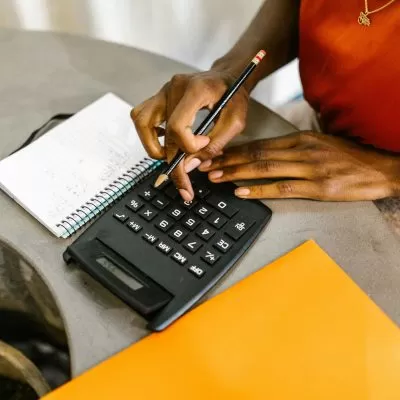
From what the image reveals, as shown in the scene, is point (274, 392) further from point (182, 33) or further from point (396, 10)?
point (182, 33)

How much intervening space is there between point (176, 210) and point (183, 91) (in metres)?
0.15

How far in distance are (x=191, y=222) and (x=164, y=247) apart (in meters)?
0.04

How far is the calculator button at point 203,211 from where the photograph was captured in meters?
0.61

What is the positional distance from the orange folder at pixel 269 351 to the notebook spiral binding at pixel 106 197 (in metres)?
0.16

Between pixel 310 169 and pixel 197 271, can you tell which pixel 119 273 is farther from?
pixel 310 169

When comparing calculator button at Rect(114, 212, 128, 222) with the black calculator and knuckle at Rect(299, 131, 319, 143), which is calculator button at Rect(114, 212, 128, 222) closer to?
the black calculator

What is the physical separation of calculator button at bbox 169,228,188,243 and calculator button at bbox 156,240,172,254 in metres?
0.01

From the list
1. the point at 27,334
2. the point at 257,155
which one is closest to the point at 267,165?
the point at 257,155

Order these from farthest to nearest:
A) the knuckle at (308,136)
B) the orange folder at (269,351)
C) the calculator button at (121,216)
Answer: the knuckle at (308,136)
the calculator button at (121,216)
the orange folder at (269,351)

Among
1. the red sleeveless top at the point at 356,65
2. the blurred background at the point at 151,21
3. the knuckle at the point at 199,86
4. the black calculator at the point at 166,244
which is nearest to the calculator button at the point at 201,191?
the black calculator at the point at 166,244

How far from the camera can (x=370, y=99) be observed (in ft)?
2.26

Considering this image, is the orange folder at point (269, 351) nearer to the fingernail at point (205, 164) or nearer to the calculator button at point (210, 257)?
the calculator button at point (210, 257)

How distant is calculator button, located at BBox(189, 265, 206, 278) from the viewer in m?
0.57

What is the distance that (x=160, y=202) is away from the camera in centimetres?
62
